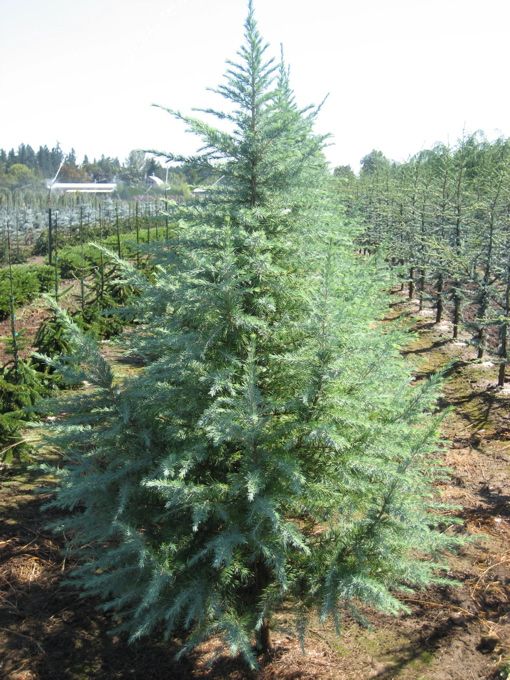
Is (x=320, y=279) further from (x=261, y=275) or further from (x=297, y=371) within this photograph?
(x=297, y=371)

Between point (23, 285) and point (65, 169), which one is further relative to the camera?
point (65, 169)

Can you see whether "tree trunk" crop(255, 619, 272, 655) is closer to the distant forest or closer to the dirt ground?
the dirt ground

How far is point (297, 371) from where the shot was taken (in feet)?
11.5

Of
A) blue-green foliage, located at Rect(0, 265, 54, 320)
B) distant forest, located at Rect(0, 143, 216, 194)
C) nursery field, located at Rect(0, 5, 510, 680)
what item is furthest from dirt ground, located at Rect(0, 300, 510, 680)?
distant forest, located at Rect(0, 143, 216, 194)

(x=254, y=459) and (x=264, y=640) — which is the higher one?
(x=254, y=459)

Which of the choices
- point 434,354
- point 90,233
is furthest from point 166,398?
point 90,233

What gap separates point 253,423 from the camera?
3.03 meters

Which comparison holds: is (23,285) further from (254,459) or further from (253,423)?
(253,423)

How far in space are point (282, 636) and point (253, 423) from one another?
244 cm

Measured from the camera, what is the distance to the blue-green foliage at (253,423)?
3162mm

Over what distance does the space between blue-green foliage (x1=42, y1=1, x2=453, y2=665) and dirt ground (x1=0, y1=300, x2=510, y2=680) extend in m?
0.56

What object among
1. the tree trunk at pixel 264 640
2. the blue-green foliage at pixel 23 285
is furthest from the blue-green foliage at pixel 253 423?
the blue-green foliage at pixel 23 285

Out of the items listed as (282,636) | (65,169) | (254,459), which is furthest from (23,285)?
(65,169)

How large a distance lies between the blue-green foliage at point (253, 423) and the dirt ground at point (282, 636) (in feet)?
1.83
